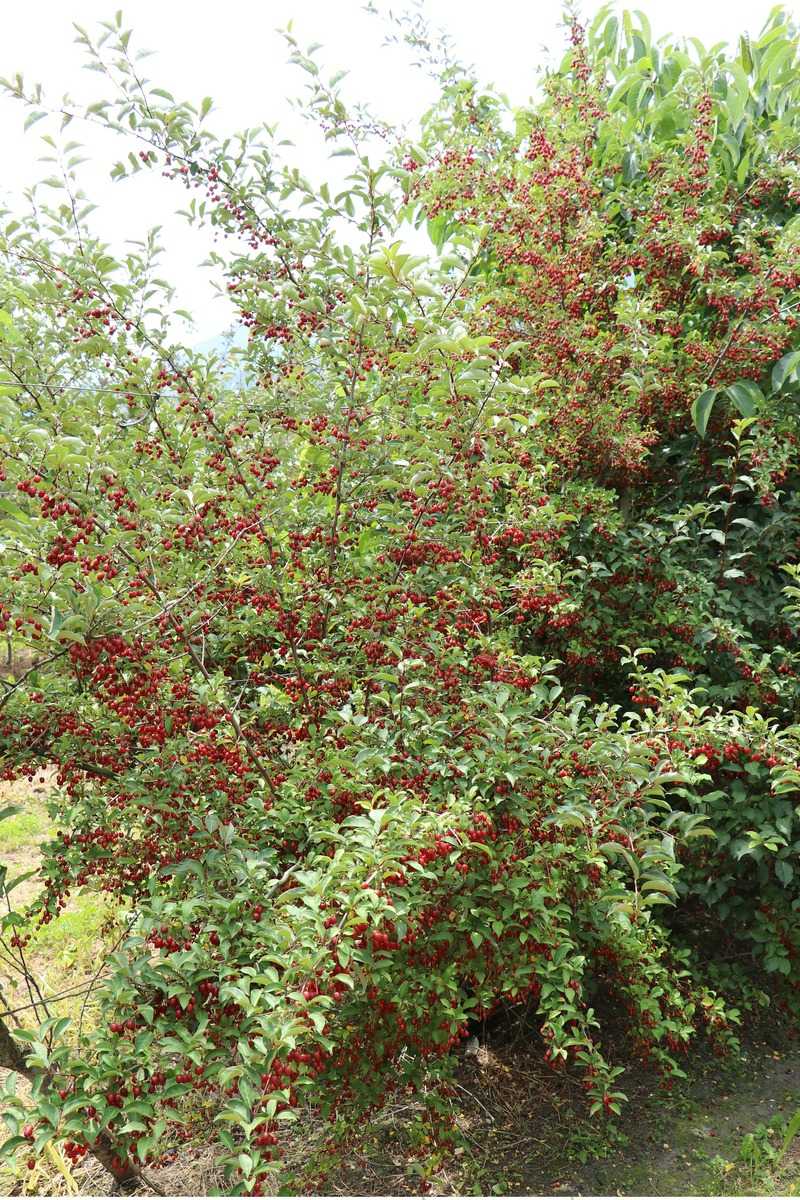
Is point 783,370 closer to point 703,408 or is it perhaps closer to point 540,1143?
point 703,408

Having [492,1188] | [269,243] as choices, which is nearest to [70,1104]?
[492,1188]

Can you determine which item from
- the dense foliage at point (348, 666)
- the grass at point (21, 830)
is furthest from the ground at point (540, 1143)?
the grass at point (21, 830)

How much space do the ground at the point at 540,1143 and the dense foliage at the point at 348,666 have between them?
17 centimetres

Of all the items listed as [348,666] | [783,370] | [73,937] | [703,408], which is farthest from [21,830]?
[783,370]

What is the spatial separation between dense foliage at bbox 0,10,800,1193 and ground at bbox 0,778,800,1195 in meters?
0.17

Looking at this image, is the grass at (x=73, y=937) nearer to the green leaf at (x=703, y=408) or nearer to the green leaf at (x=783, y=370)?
the green leaf at (x=703, y=408)

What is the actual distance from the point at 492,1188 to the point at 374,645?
1.80 meters

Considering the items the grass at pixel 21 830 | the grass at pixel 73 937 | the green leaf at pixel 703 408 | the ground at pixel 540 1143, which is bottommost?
the ground at pixel 540 1143

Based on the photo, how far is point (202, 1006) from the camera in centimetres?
199

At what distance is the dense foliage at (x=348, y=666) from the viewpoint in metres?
1.97

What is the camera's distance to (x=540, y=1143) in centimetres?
290

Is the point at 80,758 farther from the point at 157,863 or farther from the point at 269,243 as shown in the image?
the point at 269,243

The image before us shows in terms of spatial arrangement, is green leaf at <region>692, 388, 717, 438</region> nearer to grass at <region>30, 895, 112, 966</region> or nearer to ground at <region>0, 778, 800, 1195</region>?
ground at <region>0, 778, 800, 1195</region>

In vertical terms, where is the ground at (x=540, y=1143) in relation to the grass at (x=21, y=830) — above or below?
below
